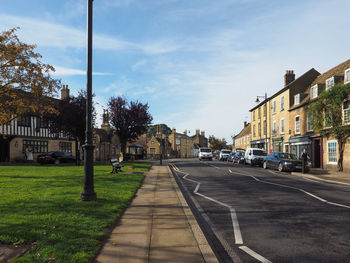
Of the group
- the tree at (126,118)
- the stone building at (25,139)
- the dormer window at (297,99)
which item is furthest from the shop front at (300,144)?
the stone building at (25,139)

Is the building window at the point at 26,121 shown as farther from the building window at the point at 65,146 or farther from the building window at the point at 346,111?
the building window at the point at 346,111

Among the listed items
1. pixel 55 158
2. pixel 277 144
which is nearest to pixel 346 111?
pixel 277 144

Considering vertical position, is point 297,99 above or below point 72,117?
above

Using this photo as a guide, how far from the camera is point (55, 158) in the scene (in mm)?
28656

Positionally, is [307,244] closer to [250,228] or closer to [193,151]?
[250,228]

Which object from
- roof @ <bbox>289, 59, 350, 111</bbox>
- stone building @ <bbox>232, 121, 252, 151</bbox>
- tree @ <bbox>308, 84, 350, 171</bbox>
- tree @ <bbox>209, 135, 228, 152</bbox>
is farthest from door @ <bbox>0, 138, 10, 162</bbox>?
tree @ <bbox>209, 135, 228, 152</bbox>

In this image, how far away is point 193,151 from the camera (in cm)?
10712

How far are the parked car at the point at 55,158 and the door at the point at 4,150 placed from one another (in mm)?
5276

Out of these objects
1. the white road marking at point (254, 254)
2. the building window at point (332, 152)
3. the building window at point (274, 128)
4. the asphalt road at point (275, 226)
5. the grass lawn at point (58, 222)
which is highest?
the building window at point (274, 128)

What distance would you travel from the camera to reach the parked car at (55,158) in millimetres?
27406

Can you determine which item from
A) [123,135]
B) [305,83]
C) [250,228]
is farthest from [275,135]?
[250,228]

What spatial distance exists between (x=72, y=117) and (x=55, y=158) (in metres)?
5.81

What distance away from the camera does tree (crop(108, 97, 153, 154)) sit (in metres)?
33.8

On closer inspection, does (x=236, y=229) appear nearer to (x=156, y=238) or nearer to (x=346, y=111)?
(x=156, y=238)
